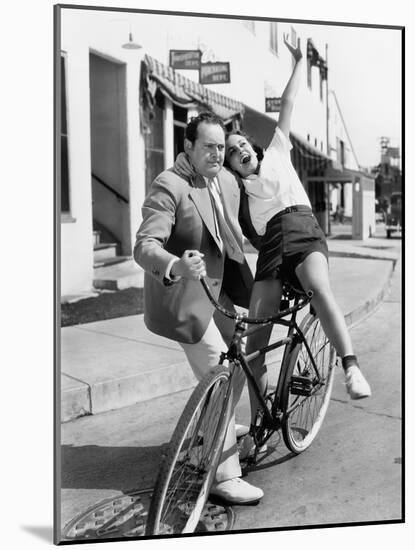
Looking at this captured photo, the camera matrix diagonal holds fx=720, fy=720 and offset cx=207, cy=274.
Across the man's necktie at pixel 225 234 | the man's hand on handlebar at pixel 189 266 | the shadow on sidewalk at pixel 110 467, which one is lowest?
the shadow on sidewalk at pixel 110 467

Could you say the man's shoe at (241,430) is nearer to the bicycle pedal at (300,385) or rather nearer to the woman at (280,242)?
the woman at (280,242)

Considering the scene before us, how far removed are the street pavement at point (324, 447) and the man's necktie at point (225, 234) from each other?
0.56m

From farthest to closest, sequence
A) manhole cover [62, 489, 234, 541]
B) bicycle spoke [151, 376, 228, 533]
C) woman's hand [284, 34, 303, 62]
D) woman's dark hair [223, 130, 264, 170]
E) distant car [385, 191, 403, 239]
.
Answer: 1. distant car [385, 191, 403, 239]
2. woman's hand [284, 34, 303, 62]
3. woman's dark hair [223, 130, 264, 170]
4. manhole cover [62, 489, 234, 541]
5. bicycle spoke [151, 376, 228, 533]

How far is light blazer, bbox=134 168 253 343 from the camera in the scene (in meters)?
3.07

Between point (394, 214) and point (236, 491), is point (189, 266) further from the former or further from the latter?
point (394, 214)

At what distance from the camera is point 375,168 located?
391cm

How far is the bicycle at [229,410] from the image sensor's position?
2758 millimetres

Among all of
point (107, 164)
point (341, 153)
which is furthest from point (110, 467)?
point (341, 153)

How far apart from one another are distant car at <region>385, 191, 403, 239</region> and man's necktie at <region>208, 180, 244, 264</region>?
986mm

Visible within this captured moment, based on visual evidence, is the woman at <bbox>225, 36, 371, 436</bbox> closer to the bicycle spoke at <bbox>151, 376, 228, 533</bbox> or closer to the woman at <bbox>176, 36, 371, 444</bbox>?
the woman at <bbox>176, 36, 371, 444</bbox>

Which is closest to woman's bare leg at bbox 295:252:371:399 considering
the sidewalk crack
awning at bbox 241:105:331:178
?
the sidewalk crack

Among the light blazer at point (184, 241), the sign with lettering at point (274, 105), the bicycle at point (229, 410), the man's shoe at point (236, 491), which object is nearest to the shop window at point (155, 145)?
the light blazer at point (184, 241)

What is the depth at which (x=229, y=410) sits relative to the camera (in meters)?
2.92

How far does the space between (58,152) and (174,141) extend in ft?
1.83
